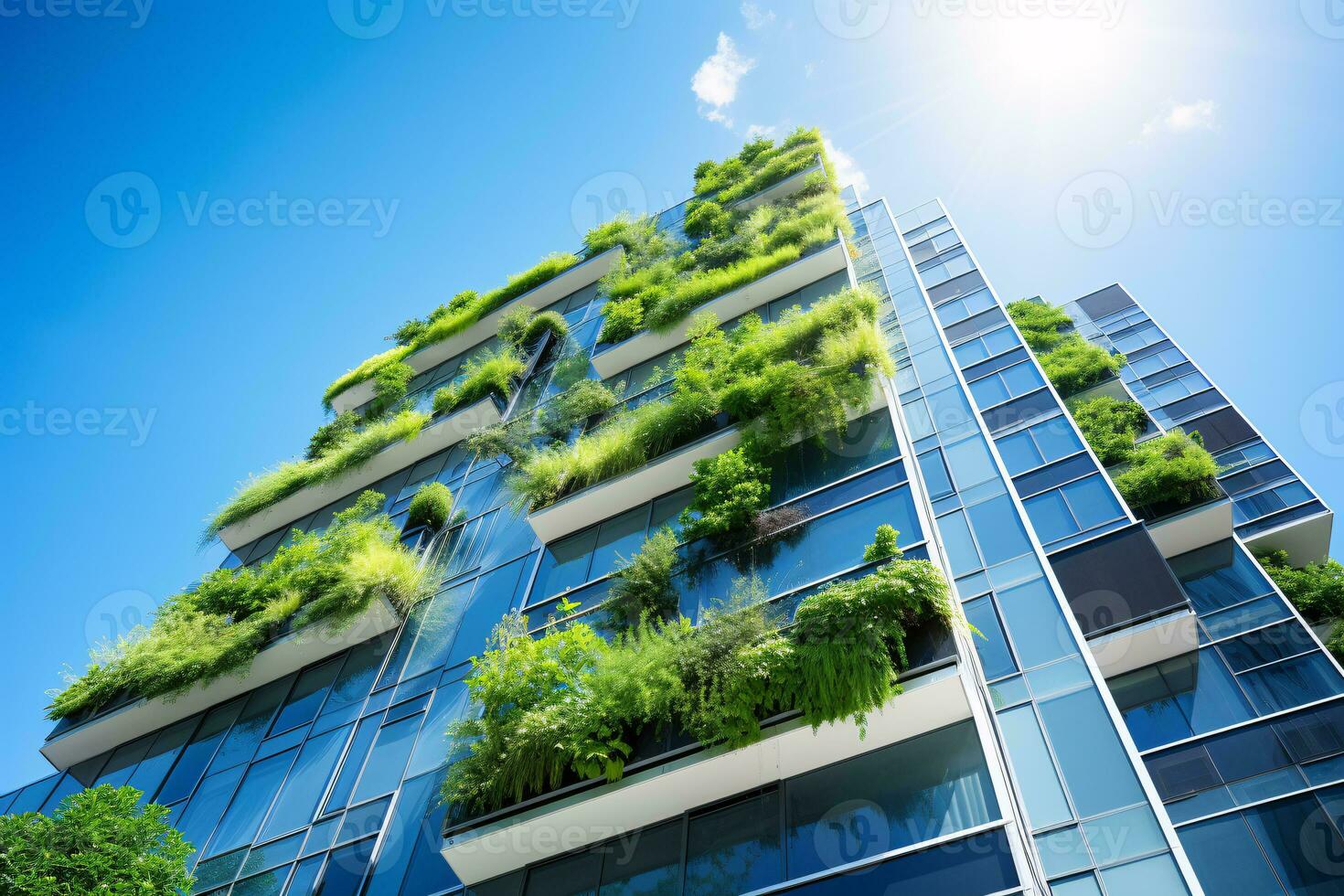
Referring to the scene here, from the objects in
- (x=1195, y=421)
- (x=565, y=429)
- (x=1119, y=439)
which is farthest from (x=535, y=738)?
(x=1195, y=421)

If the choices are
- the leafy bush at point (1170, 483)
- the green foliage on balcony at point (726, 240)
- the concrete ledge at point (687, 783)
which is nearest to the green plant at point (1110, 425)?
the leafy bush at point (1170, 483)

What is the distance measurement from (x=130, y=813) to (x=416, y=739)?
3.27 m

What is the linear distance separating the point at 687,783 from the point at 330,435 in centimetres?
1512

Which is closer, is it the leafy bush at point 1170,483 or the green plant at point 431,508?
the green plant at point 431,508

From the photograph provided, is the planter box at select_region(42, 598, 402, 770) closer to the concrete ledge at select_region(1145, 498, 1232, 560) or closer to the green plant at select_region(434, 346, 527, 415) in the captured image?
the green plant at select_region(434, 346, 527, 415)

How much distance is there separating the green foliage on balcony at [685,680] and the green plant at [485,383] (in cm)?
893

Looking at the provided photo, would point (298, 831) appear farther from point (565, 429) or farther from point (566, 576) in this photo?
point (565, 429)

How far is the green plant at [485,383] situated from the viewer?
16953 mm

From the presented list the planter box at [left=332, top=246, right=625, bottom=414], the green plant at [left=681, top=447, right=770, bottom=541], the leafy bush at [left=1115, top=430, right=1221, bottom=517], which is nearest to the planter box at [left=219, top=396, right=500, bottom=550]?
the planter box at [left=332, top=246, right=625, bottom=414]

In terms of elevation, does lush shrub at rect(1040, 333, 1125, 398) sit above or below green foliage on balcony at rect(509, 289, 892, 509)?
above

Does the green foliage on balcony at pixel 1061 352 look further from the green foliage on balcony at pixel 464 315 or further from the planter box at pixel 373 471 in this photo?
the planter box at pixel 373 471

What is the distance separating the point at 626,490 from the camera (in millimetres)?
11672

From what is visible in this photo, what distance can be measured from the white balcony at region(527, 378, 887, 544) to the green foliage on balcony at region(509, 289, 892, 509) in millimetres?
247

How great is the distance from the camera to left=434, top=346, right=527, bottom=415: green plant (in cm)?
1695
